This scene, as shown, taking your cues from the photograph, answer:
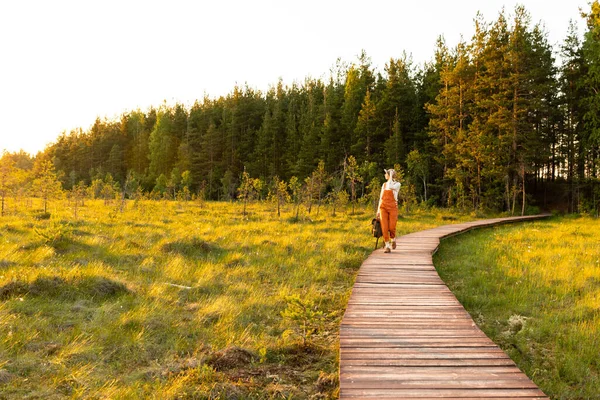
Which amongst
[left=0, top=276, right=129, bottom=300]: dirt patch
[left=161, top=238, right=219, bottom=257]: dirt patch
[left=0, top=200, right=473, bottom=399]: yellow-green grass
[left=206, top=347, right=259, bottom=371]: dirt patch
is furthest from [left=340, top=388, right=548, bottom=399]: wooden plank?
[left=161, top=238, right=219, bottom=257]: dirt patch

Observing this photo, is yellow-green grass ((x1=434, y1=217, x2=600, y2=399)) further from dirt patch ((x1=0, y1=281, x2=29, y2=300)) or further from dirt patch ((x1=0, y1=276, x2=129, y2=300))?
dirt patch ((x1=0, y1=281, x2=29, y2=300))

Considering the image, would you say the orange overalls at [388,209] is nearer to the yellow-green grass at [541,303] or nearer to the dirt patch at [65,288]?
the yellow-green grass at [541,303]

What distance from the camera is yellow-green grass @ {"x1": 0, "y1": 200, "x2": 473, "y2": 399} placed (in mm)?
3516

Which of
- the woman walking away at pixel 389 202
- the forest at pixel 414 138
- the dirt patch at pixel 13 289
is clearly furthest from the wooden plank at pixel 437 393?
the forest at pixel 414 138

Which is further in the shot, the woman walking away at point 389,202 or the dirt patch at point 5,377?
the woman walking away at point 389,202

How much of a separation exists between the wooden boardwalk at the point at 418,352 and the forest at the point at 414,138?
1607cm

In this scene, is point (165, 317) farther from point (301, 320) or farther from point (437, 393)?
point (437, 393)

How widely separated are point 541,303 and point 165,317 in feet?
19.8

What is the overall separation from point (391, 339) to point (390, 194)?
5.49 meters

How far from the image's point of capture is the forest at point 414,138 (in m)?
26.7

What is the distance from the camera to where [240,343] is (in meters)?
4.63

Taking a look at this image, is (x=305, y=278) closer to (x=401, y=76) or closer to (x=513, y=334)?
(x=513, y=334)

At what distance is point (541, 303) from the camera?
20.1 ft

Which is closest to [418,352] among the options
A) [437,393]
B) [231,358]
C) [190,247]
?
[437,393]
